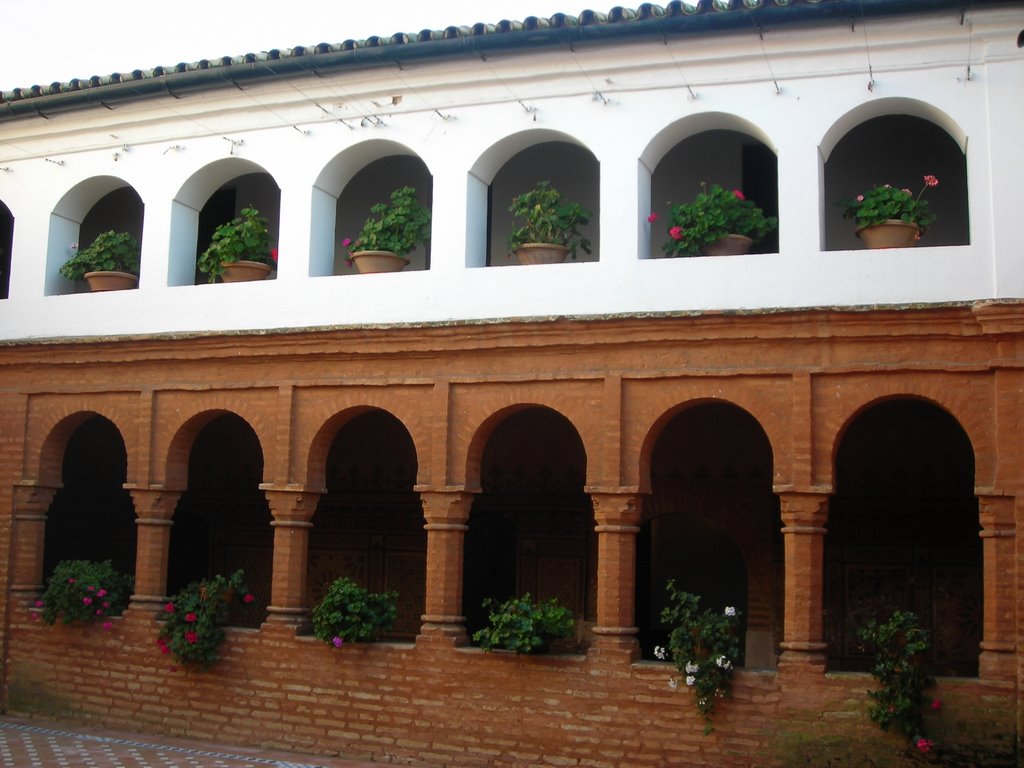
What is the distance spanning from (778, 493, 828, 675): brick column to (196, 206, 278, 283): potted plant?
573 cm

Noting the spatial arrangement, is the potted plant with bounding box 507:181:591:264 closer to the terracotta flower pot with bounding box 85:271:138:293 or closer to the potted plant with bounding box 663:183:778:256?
the potted plant with bounding box 663:183:778:256

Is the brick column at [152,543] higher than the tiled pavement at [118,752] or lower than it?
higher

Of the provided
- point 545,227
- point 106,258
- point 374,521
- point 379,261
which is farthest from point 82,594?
point 545,227

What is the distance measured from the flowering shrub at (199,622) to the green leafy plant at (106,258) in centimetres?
353

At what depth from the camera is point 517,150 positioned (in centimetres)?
1247

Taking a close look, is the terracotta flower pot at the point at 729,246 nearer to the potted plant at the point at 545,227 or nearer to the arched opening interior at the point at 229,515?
the potted plant at the point at 545,227

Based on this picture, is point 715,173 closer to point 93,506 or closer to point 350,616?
point 350,616

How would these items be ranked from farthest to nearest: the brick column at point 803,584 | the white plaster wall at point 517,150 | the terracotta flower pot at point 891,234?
the terracotta flower pot at point 891,234 → the white plaster wall at point 517,150 → the brick column at point 803,584

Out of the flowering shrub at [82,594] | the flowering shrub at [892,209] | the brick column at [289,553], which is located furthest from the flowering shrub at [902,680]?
the flowering shrub at [82,594]

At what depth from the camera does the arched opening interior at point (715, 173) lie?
13023 millimetres

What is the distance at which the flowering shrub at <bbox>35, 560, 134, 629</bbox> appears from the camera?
520 inches

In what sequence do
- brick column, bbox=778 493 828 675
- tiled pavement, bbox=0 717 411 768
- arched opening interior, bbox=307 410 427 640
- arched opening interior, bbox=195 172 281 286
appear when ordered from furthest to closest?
arched opening interior, bbox=195 172 281 286 → arched opening interior, bbox=307 410 427 640 → tiled pavement, bbox=0 717 411 768 → brick column, bbox=778 493 828 675

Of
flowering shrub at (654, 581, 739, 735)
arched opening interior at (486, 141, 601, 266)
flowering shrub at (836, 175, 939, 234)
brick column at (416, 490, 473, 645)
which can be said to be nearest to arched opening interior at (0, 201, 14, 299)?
arched opening interior at (486, 141, 601, 266)

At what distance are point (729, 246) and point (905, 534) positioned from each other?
3.64 meters
